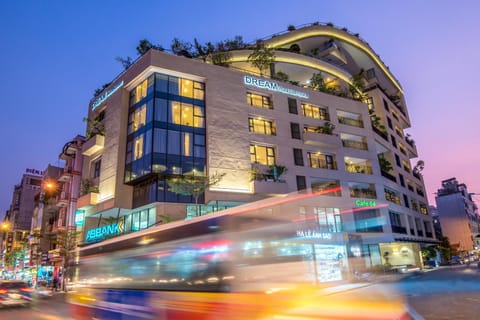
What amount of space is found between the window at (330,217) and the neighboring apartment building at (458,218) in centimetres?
6261

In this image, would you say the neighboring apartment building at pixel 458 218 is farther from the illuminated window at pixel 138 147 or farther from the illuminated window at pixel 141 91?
the illuminated window at pixel 141 91

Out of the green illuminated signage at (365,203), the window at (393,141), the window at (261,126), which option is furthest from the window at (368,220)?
the window at (393,141)

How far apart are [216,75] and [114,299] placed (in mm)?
27870

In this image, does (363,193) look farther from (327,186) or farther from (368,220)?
(327,186)

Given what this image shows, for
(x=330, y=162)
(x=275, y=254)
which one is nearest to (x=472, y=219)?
(x=330, y=162)

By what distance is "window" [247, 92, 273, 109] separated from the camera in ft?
123

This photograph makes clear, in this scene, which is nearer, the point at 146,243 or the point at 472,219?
the point at 146,243

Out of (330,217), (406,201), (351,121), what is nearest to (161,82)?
(330,217)

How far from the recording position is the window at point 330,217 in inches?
1388

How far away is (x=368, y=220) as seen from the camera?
39.6 meters

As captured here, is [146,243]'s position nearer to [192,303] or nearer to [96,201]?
[192,303]

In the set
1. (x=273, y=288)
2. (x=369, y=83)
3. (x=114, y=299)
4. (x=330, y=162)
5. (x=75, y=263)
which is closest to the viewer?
(x=273, y=288)

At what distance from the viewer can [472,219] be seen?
9112 cm

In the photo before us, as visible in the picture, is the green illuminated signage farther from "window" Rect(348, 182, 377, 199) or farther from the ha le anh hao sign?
the ha le anh hao sign
